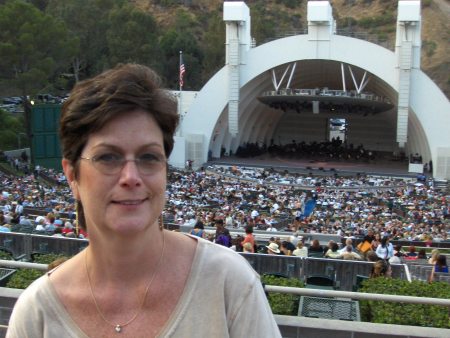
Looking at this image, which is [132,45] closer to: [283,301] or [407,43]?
[407,43]

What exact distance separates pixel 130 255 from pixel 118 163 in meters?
0.25

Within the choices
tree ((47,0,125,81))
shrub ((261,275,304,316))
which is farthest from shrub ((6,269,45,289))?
tree ((47,0,125,81))

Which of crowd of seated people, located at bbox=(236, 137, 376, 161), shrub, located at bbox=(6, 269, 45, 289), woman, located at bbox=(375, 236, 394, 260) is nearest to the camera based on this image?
shrub, located at bbox=(6, 269, 45, 289)

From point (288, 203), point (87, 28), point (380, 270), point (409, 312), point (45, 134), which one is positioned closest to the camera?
point (409, 312)

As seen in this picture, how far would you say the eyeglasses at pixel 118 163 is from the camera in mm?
1605

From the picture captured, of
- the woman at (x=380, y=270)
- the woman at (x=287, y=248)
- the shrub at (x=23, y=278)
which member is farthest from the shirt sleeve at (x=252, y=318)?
the woman at (x=287, y=248)

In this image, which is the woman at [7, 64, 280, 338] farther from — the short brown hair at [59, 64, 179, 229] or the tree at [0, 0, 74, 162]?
the tree at [0, 0, 74, 162]

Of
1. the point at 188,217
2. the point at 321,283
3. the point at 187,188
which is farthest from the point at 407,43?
the point at 321,283

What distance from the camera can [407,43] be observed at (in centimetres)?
3198

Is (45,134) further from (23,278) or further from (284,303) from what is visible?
(284,303)

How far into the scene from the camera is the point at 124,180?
1579 mm

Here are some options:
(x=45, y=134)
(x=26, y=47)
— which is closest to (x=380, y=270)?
(x=45, y=134)

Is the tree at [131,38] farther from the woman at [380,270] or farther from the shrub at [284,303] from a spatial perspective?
the shrub at [284,303]

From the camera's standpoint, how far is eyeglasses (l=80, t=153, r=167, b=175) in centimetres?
161
